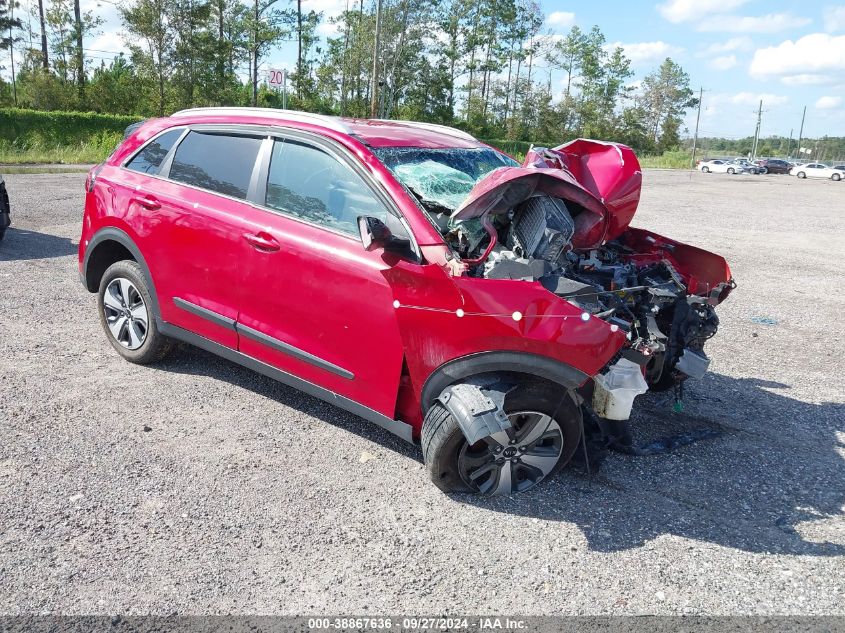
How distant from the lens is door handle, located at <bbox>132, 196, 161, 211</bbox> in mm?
4559

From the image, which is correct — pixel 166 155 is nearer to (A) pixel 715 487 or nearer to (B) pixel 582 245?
(B) pixel 582 245

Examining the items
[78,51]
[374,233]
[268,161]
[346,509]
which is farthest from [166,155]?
[78,51]

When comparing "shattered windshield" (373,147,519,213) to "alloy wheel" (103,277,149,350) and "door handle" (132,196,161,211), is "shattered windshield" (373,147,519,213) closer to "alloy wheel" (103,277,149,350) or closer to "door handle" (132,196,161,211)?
"door handle" (132,196,161,211)

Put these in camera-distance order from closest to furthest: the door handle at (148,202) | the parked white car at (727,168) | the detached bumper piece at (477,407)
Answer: the detached bumper piece at (477,407) → the door handle at (148,202) → the parked white car at (727,168)

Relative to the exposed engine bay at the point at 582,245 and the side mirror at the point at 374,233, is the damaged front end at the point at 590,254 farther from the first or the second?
the side mirror at the point at 374,233

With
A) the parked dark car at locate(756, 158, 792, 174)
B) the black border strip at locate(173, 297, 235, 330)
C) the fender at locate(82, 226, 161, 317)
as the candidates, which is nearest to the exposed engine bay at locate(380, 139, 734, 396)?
the black border strip at locate(173, 297, 235, 330)

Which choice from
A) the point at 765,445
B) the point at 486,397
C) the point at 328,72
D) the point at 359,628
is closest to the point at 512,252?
the point at 486,397

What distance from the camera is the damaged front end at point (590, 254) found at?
11.3 ft

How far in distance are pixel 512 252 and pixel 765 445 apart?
226 cm

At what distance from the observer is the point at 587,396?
355 centimetres

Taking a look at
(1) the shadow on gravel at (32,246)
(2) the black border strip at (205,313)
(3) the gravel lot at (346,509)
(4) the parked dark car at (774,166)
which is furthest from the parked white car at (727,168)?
(2) the black border strip at (205,313)

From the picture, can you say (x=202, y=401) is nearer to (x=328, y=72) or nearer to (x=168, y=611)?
(x=168, y=611)

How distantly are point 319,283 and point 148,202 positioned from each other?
168cm

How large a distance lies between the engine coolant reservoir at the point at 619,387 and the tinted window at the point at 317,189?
1409 millimetres
